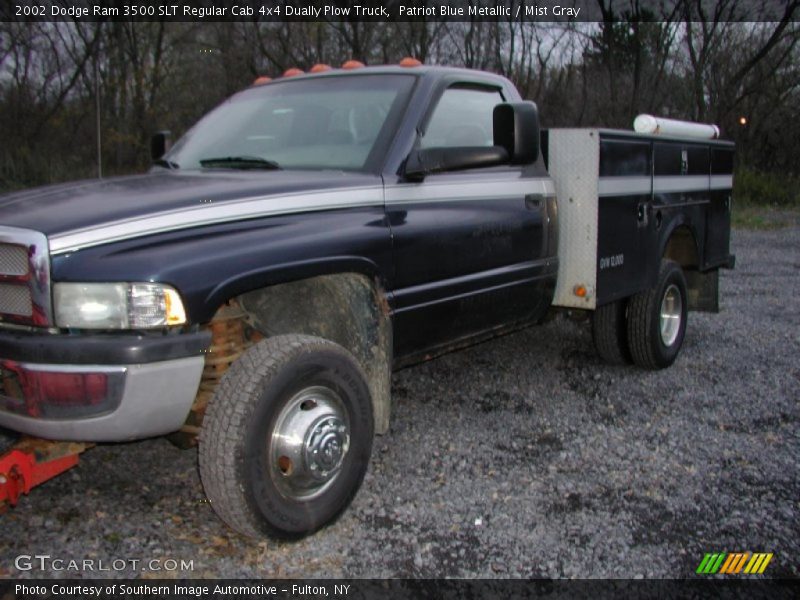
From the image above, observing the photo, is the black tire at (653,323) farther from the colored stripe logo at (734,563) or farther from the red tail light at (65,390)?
the red tail light at (65,390)

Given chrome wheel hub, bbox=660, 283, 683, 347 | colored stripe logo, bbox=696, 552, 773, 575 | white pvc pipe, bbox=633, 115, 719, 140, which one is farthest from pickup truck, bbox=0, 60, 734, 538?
colored stripe logo, bbox=696, 552, 773, 575

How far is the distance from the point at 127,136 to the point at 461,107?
16.8 metres

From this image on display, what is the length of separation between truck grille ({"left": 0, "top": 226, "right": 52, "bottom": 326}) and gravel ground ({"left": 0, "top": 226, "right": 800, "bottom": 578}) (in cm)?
98

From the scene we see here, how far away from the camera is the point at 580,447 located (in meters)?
4.23

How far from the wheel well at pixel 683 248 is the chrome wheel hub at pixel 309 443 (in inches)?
144

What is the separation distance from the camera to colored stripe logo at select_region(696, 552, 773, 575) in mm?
3023

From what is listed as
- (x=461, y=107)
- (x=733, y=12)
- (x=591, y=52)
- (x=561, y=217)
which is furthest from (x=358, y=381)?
(x=733, y=12)

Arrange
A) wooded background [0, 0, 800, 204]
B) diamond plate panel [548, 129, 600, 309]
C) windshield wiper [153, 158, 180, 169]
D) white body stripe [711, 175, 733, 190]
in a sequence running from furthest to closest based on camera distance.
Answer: wooded background [0, 0, 800, 204] < white body stripe [711, 175, 733, 190] < diamond plate panel [548, 129, 600, 309] < windshield wiper [153, 158, 180, 169]

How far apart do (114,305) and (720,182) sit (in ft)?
16.7

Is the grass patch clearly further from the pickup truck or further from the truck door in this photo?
the truck door

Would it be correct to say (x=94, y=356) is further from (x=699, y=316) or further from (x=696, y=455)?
(x=699, y=316)

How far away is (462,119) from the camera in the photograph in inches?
165

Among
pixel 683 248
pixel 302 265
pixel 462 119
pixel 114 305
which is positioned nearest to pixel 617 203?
pixel 462 119

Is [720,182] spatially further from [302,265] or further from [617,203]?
[302,265]
